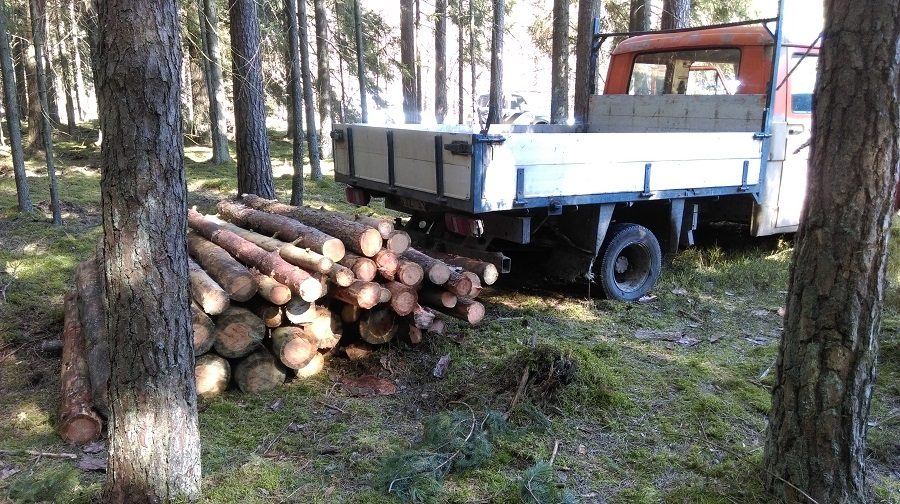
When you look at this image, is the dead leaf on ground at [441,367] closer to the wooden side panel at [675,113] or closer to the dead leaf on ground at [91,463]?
the dead leaf on ground at [91,463]

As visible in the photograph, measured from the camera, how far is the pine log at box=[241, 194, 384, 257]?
5.27 m

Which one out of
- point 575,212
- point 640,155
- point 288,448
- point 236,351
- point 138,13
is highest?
point 138,13

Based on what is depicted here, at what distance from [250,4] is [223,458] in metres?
7.71

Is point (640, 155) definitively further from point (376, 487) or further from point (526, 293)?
point (376, 487)

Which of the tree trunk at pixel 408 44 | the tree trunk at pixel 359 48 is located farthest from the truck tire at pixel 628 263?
the tree trunk at pixel 408 44

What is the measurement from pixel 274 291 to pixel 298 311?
0.28 m

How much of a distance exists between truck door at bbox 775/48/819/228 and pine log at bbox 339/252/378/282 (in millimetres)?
5225

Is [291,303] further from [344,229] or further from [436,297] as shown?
[436,297]

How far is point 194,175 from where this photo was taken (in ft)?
49.6

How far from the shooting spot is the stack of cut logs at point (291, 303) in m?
4.68

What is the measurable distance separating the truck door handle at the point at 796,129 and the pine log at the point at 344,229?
17.0 feet

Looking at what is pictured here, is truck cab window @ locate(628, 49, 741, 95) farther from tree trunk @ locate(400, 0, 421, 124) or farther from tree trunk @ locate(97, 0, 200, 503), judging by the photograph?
tree trunk @ locate(400, 0, 421, 124)

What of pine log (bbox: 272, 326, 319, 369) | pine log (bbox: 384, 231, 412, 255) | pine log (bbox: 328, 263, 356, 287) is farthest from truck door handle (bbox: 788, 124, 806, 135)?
pine log (bbox: 272, 326, 319, 369)

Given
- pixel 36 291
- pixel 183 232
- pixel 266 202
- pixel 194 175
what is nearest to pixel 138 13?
pixel 183 232
